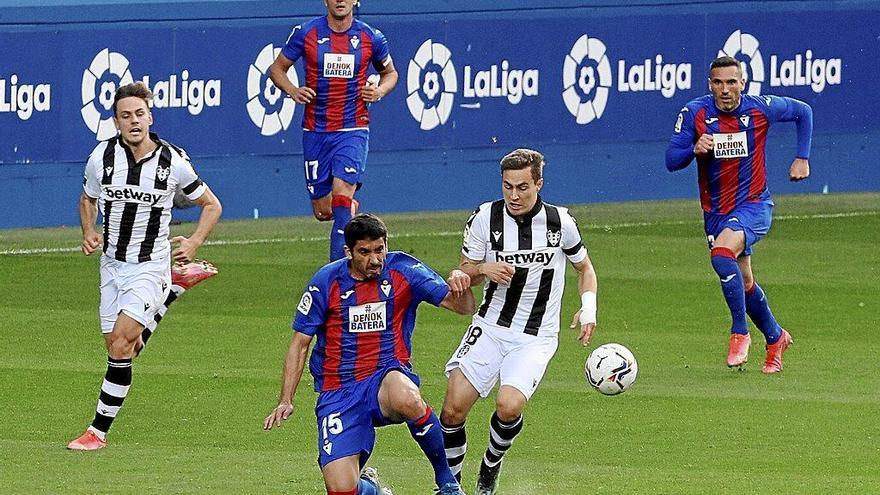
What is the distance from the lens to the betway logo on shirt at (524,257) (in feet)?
30.7

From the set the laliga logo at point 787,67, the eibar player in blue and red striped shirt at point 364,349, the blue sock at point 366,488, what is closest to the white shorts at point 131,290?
the eibar player in blue and red striped shirt at point 364,349

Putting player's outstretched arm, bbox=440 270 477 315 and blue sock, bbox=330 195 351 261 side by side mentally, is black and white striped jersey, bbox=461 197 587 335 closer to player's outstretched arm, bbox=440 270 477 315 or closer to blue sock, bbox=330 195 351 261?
player's outstretched arm, bbox=440 270 477 315

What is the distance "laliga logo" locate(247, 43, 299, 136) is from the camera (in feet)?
64.1

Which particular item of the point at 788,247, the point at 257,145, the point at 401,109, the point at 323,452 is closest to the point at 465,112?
the point at 401,109

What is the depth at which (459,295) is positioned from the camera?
28.4 feet

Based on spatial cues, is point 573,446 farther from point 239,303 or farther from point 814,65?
point 814,65

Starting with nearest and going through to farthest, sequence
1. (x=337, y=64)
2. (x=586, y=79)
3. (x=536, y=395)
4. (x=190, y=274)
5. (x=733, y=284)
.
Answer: (x=536, y=395), (x=190, y=274), (x=733, y=284), (x=337, y=64), (x=586, y=79)

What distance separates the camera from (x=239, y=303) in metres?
15.1

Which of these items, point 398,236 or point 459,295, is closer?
point 459,295

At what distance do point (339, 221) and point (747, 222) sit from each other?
307cm

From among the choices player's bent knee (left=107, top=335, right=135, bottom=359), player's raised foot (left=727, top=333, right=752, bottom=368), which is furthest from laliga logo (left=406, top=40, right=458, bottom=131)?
player's bent knee (left=107, top=335, right=135, bottom=359)

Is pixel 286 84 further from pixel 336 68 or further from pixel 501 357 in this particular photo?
pixel 501 357

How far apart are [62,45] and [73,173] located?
1.25m

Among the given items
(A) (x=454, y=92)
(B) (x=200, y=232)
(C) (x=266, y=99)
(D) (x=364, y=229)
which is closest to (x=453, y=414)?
(D) (x=364, y=229)
